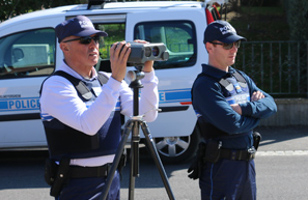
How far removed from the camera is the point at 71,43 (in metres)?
2.93

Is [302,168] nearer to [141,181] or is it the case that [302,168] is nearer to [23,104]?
[141,181]

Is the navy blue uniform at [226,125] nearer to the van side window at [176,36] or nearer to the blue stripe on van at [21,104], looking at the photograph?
the van side window at [176,36]

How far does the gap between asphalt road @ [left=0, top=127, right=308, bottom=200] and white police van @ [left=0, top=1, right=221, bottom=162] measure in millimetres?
433

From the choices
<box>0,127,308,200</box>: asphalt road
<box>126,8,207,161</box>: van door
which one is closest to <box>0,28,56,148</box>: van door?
<box>0,127,308,200</box>: asphalt road

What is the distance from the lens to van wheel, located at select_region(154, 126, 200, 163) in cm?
686

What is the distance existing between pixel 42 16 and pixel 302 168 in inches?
147

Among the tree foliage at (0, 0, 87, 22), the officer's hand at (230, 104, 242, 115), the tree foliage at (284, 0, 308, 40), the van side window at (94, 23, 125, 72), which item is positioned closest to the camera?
the officer's hand at (230, 104, 242, 115)

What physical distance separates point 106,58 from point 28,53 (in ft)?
3.18

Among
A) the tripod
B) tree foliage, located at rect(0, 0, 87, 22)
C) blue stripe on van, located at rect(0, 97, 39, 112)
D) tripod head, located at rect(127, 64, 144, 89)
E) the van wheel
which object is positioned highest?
tree foliage, located at rect(0, 0, 87, 22)

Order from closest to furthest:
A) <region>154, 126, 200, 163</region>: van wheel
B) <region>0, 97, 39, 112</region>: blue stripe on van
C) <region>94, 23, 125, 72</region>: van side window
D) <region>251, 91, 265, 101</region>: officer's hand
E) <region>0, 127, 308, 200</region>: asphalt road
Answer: <region>251, 91, 265, 101</region>: officer's hand < <region>0, 127, 308, 200</region>: asphalt road < <region>0, 97, 39, 112</region>: blue stripe on van < <region>94, 23, 125, 72</region>: van side window < <region>154, 126, 200, 163</region>: van wheel

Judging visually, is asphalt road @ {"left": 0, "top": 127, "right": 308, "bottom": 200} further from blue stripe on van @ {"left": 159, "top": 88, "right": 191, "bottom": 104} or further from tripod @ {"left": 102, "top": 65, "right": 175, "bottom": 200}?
tripod @ {"left": 102, "top": 65, "right": 175, "bottom": 200}

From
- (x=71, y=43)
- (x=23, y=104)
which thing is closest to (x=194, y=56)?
(x=23, y=104)

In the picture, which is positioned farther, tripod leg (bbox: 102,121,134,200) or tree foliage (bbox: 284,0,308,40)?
tree foliage (bbox: 284,0,308,40)

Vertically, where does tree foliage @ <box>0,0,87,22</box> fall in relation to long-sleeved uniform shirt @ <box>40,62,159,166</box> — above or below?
above
